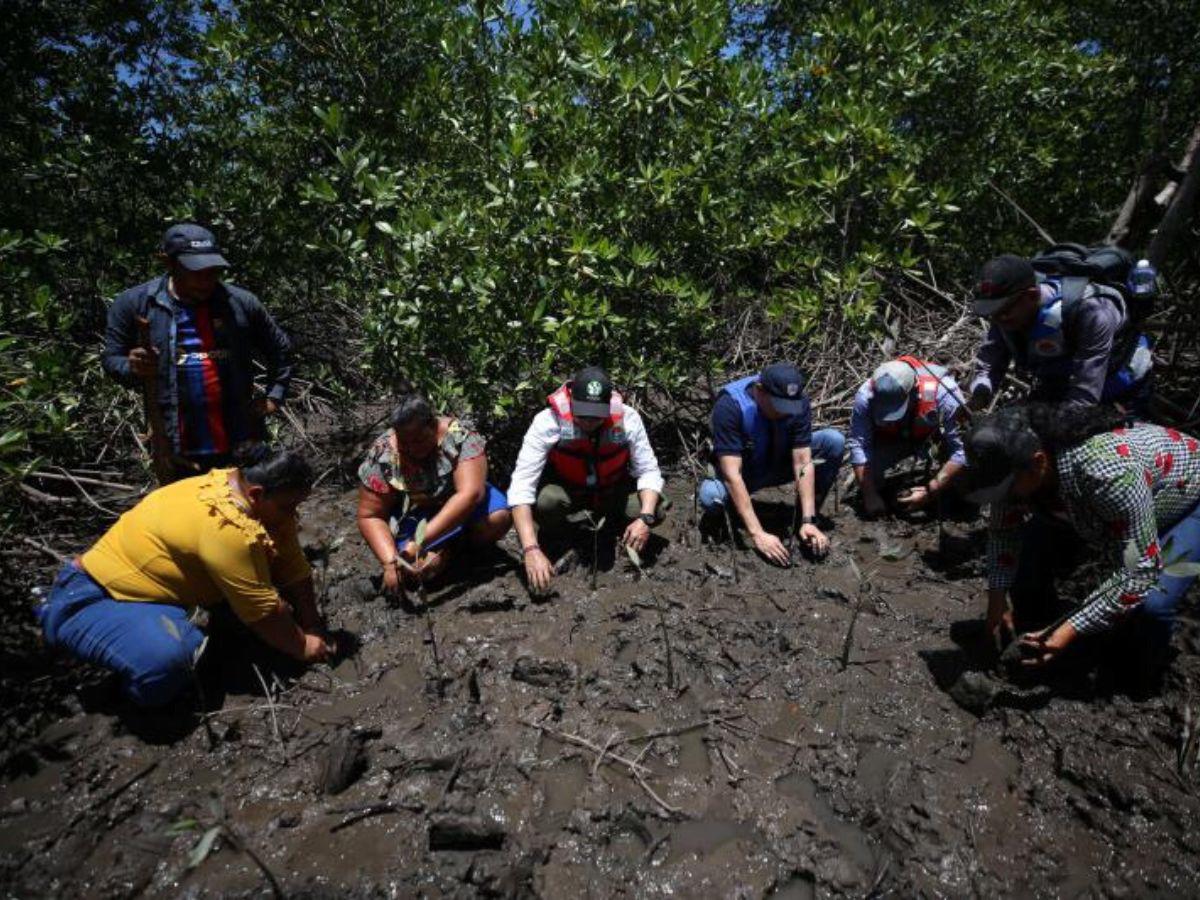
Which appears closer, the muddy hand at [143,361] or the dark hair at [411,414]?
the muddy hand at [143,361]

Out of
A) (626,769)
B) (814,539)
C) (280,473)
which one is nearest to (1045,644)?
(814,539)

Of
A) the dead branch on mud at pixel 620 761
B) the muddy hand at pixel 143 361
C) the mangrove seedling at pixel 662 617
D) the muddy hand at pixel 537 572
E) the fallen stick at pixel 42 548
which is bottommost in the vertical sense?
the dead branch on mud at pixel 620 761

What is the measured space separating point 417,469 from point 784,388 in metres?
2.04

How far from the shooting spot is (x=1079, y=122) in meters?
5.78

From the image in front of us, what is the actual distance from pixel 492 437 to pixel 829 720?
120 inches

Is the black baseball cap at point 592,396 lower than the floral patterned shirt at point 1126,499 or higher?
higher

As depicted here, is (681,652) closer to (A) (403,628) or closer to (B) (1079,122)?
(A) (403,628)

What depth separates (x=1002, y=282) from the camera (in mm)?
2814

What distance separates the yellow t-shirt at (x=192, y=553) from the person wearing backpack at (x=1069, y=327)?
3309 millimetres

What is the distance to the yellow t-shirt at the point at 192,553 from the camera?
7.99ft

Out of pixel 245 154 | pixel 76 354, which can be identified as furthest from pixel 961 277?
pixel 76 354

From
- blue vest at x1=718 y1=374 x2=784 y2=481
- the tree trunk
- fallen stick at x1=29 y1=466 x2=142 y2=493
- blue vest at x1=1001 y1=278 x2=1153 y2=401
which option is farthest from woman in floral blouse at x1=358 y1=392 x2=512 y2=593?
the tree trunk

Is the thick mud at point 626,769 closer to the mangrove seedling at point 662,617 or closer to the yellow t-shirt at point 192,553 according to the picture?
the mangrove seedling at point 662,617

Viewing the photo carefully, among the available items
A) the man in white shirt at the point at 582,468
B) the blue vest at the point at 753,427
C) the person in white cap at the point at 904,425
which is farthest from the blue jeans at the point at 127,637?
the person in white cap at the point at 904,425
